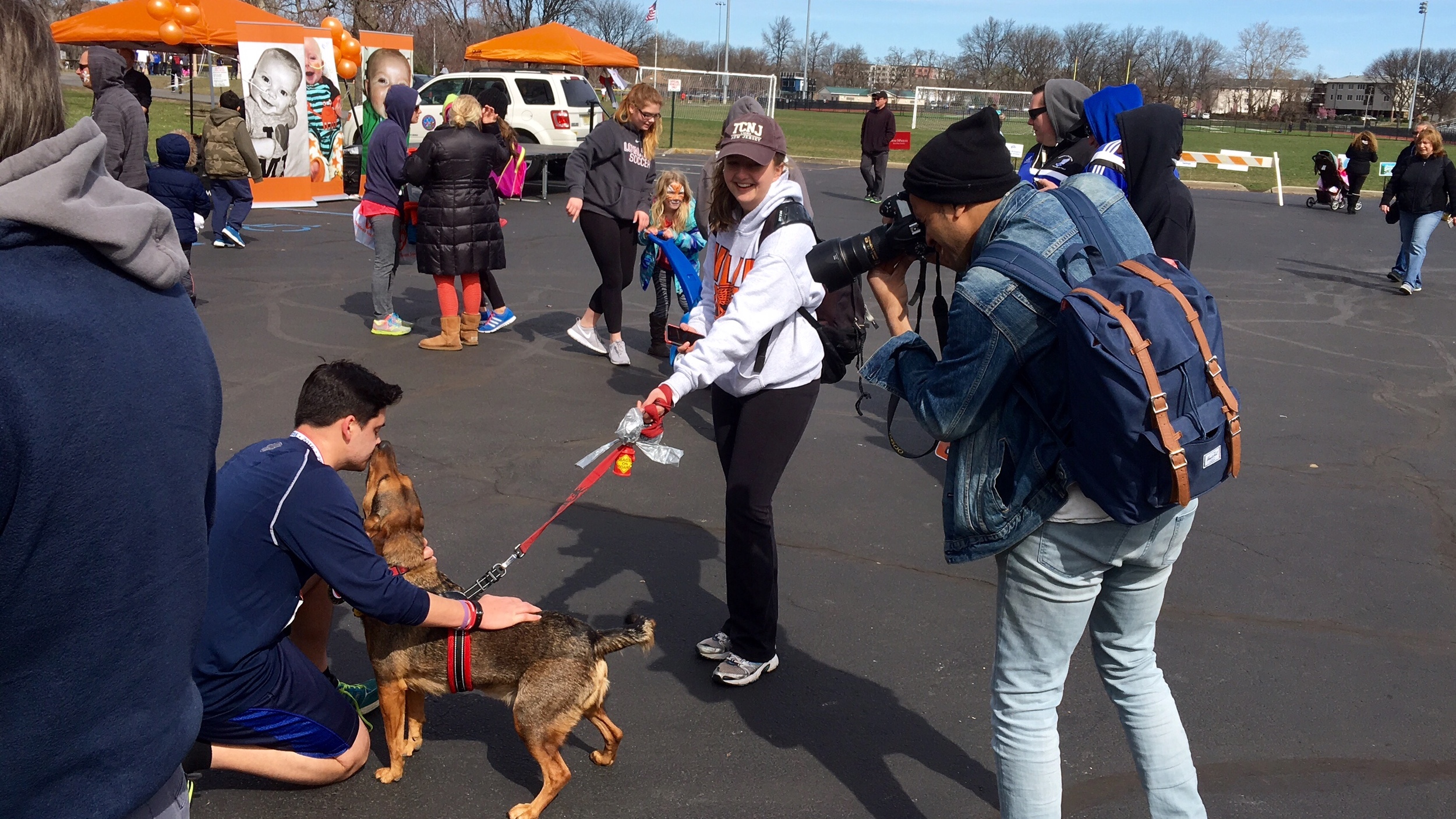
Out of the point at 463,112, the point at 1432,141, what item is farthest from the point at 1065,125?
the point at 1432,141

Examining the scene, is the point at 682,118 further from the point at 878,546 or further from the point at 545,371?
the point at 878,546

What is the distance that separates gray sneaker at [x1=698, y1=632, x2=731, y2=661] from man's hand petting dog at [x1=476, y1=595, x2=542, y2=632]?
1.02 m

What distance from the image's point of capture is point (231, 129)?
12242 mm

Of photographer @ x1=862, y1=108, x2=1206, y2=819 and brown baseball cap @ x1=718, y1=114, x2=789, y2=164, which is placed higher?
brown baseball cap @ x1=718, y1=114, x2=789, y2=164

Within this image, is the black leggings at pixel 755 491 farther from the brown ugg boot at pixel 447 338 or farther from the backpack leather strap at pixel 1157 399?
the brown ugg boot at pixel 447 338

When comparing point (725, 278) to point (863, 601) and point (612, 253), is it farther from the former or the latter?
point (612, 253)

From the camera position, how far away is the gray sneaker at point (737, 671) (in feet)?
12.7

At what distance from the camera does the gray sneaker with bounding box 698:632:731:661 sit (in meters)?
4.03

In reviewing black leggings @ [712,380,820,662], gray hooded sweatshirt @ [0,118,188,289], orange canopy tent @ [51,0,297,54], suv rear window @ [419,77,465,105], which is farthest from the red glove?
suv rear window @ [419,77,465,105]

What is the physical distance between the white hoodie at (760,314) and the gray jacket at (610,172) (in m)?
3.91

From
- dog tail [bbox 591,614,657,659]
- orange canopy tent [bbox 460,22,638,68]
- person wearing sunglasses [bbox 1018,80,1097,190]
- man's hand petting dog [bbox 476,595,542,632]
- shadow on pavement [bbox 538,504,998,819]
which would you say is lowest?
shadow on pavement [bbox 538,504,998,819]

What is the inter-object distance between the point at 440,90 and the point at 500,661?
67.6 feet

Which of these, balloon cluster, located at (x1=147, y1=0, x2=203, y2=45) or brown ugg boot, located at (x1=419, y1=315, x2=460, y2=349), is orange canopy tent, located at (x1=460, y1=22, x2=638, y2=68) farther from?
brown ugg boot, located at (x1=419, y1=315, x2=460, y2=349)

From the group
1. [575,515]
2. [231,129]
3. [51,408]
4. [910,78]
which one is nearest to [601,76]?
[231,129]
